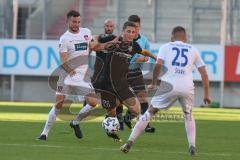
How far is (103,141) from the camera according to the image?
14977 mm

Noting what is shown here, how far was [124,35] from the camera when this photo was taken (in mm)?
14023

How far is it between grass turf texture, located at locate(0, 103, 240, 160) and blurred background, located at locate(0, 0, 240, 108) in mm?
9497

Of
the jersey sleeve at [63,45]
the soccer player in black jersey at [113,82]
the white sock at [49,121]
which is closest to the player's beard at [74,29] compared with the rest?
the jersey sleeve at [63,45]

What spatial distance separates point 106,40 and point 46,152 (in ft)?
10.8

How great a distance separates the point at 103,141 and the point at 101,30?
20475mm

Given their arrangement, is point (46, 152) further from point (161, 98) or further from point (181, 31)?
point (181, 31)

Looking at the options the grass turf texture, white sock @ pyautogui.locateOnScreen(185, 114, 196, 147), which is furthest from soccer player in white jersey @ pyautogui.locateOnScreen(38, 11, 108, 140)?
white sock @ pyautogui.locateOnScreen(185, 114, 196, 147)

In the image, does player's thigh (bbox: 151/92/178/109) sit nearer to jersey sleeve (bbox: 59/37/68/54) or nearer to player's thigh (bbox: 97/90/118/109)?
player's thigh (bbox: 97/90/118/109)

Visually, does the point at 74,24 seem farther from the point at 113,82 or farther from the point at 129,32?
the point at 129,32

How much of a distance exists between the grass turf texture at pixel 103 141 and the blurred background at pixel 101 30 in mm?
9497

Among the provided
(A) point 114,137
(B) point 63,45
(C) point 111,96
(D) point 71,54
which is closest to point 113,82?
Answer: (C) point 111,96

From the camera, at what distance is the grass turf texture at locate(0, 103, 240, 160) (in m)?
12.4

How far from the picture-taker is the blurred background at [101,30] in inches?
1235

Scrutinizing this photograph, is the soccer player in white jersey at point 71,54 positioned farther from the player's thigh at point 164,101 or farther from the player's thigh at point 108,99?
the player's thigh at point 164,101
